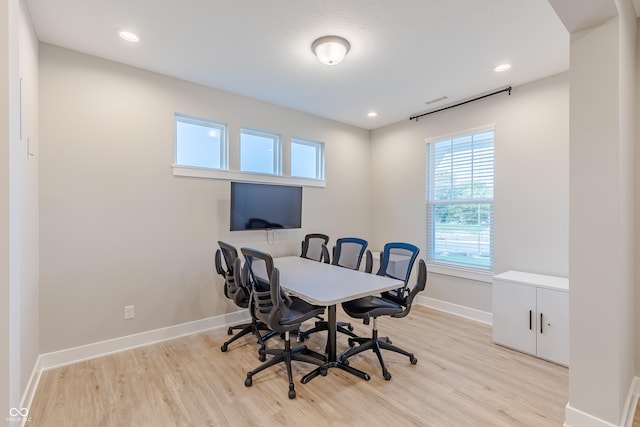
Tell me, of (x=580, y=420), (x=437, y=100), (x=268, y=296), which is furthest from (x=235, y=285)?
(x=437, y=100)

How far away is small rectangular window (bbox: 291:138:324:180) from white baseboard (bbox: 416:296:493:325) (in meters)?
2.31

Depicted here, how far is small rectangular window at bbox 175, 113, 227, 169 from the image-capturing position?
11.3 feet

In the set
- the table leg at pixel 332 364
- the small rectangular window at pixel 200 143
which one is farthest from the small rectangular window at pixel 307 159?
the table leg at pixel 332 364

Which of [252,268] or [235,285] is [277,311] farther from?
[235,285]

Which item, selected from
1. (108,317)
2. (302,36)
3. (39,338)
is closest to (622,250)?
(302,36)

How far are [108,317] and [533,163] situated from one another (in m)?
4.54

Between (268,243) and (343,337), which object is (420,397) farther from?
(268,243)

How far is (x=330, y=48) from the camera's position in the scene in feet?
8.26

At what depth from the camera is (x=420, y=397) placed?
7.27 feet

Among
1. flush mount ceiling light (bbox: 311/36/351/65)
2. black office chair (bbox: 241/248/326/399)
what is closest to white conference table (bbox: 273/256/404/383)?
black office chair (bbox: 241/248/326/399)

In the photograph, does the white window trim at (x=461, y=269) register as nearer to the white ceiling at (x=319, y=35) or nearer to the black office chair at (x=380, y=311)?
the white ceiling at (x=319, y=35)

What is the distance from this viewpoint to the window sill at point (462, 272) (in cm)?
374

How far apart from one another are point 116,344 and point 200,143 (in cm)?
222

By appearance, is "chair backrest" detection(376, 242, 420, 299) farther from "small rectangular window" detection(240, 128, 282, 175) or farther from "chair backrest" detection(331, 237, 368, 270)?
"small rectangular window" detection(240, 128, 282, 175)
